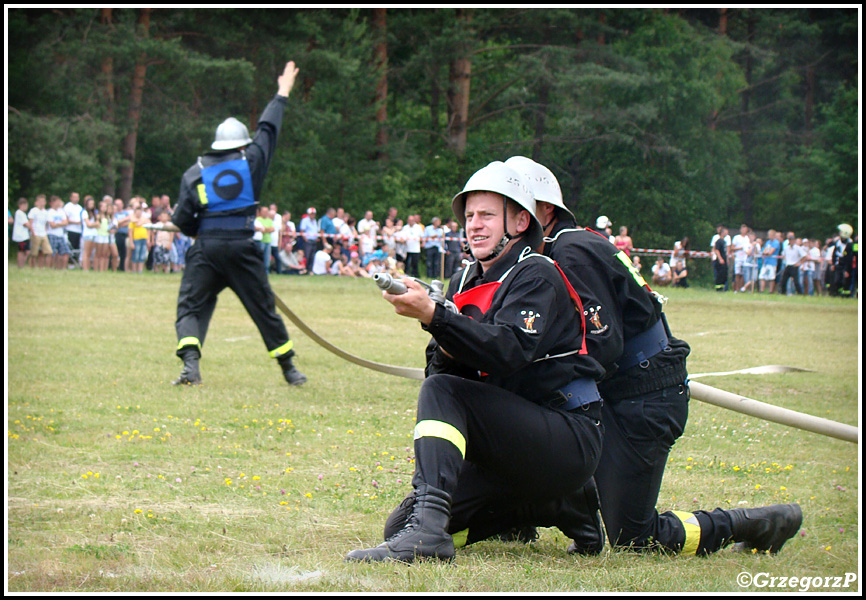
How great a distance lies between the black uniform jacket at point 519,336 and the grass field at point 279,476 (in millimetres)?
737

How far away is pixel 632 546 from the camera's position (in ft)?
13.8

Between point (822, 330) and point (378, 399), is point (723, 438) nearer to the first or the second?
point (378, 399)

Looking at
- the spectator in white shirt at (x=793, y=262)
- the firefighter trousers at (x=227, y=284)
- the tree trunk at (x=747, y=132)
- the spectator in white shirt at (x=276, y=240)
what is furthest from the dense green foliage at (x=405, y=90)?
the firefighter trousers at (x=227, y=284)

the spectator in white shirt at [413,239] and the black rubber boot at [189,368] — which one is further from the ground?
the spectator in white shirt at [413,239]

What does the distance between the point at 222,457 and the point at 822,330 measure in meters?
13.4

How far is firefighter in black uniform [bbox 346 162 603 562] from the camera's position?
3.53m

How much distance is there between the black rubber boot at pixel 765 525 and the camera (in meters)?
4.42

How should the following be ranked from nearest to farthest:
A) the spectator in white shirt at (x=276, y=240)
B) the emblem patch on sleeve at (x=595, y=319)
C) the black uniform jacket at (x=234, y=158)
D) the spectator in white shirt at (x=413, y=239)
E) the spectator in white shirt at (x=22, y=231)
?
1. the emblem patch on sleeve at (x=595, y=319)
2. the black uniform jacket at (x=234, y=158)
3. the spectator in white shirt at (x=22, y=231)
4. the spectator in white shirt at (x=276, y=240)
5. the spectator in white shirt at (x=413, y=239)

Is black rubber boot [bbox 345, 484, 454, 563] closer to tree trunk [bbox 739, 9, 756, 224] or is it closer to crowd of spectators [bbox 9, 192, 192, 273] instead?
crowd of spectators [bbox 9, 192, 192, 273]

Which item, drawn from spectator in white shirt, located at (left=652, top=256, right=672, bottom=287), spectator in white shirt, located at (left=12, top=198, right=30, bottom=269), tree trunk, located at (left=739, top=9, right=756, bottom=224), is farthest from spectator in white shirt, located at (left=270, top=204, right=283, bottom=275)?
tree trunk, located at (left=739, top=9, right=756, bottom=224)

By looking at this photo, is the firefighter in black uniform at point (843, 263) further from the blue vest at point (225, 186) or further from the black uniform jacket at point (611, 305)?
the black uniform jacket at point (611, 305)

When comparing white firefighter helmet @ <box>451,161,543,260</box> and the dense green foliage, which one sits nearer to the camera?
white firefighter helmet @ <box>451,161,543,260</box>

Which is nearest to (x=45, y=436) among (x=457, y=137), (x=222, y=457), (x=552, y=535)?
(x=222, y=457)

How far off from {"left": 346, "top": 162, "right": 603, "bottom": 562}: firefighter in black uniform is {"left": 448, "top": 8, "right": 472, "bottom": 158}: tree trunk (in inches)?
827
